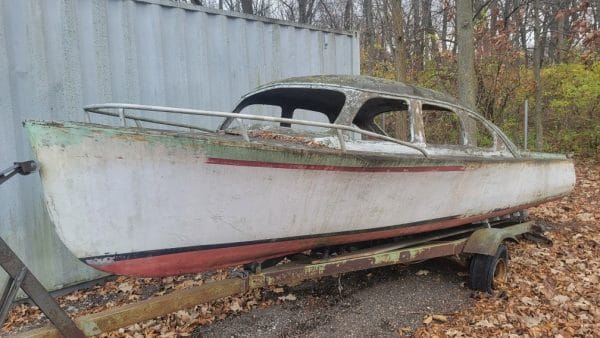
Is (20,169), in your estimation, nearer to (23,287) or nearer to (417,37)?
(23,287)

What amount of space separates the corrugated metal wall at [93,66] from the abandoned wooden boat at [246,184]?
1.58 metres

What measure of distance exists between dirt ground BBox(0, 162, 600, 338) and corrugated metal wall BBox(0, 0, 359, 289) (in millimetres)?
782

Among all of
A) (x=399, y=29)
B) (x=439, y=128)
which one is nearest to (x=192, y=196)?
(x=399, y=29)

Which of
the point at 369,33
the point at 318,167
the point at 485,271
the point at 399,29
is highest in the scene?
the point at 369,33

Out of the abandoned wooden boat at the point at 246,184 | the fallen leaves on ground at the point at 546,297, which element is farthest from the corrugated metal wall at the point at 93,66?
the fallen leaves on ground at the point at 546,297

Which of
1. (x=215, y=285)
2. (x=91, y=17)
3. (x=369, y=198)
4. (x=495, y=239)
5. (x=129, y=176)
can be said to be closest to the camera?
(x=129, y=176)

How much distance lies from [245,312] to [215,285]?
43.7 inches

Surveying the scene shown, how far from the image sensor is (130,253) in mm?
2537

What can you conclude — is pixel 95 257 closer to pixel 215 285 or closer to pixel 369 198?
pixel 215 285

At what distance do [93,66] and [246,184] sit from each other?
9.67ft

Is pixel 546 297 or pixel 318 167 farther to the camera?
pixel 546 297

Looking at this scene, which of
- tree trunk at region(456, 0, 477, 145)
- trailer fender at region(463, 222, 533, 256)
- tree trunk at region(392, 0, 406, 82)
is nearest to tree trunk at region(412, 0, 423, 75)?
tree trunk at region(392, 0, 406, 82)

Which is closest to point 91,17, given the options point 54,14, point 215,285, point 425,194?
point 54,14

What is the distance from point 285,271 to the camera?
3162 millimetres
